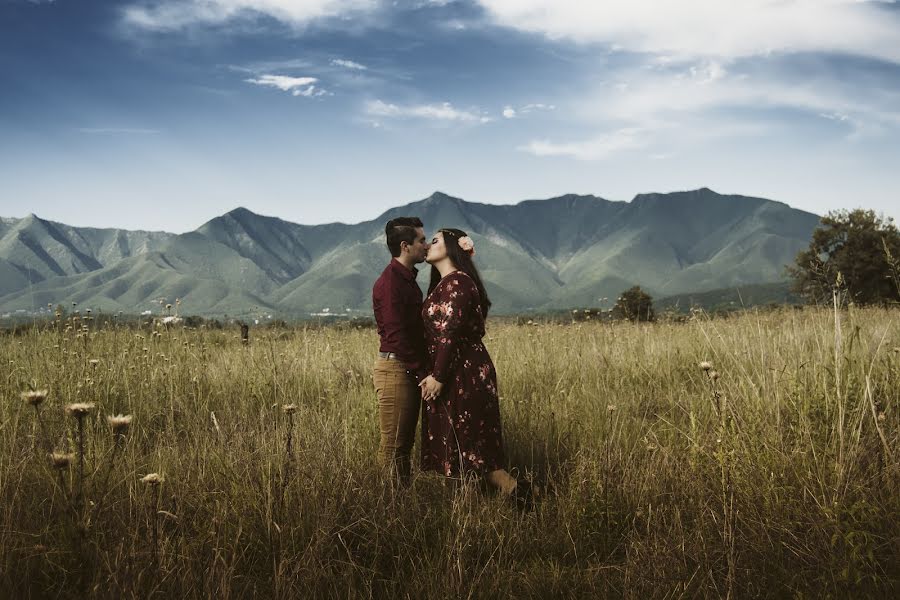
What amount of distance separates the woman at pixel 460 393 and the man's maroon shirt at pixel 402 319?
0.11m

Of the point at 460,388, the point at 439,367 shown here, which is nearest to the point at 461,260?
the point at 439,367

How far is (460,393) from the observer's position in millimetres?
4750

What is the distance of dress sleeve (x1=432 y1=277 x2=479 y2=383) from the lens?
15.3 ft

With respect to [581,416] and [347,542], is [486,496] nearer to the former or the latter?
[347,542]

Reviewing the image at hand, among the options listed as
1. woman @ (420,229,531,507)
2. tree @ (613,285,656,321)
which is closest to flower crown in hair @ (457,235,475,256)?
woman @ (420,229,531,507)

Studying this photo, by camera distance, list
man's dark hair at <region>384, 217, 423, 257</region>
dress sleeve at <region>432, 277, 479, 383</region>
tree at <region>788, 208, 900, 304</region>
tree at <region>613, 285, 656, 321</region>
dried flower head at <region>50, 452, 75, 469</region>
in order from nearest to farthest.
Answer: dried flower head at <region>50, 452, 75, 469</region>
dress sleeve at <region>432, 277, 479, 383</region>
man's dark hair at <region>384, 217, 423, 257</region>
tree at <region>613, 285, 656, 321</region>
tree at <region>788, 208, 900, 304</region>

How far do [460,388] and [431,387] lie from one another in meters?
0.22

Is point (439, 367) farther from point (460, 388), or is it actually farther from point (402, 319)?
point (402, 319)

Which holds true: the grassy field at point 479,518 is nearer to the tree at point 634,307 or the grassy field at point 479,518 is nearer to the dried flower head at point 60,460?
the dried flower head at point 60,460

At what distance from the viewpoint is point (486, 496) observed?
4.64m

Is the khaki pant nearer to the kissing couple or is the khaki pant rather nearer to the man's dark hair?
the kissing couple

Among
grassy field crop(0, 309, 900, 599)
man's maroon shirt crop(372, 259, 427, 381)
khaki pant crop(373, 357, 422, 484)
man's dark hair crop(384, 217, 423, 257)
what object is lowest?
grassy field crop(0, 309, 900, 599)

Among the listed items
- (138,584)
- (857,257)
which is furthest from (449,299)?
(857,257)

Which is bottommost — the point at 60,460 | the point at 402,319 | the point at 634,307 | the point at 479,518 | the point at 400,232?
the point at 479,518
